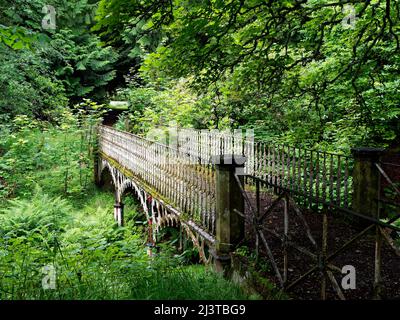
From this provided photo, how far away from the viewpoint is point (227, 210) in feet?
17.4

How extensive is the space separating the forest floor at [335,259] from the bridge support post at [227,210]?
1.20 ft

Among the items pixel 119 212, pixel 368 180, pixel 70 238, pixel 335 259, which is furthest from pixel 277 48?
pixel 119 212

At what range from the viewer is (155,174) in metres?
9.20

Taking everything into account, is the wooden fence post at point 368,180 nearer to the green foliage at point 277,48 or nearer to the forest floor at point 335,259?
the forest floor at point 335,259

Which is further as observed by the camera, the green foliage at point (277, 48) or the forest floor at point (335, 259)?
the green foliage at point (277, 48)

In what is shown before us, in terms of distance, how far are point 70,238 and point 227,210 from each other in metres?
5.90

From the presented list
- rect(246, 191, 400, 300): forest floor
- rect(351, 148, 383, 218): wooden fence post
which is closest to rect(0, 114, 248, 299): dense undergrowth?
rect(246, 191, 400, 300): forest floor

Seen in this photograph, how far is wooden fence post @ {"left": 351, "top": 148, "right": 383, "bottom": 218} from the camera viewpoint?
6.12 meters

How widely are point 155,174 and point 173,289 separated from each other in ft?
18.8

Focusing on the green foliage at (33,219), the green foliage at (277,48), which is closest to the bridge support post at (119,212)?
the green foliage at (33,219)

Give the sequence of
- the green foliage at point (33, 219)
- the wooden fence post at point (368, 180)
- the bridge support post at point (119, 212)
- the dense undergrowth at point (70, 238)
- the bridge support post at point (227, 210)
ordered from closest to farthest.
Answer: the dense undergrowth at point (70, 238) → the bridge support post at point (227, 210) → the wooden fence post at point (368, 180) → the green foliage at point (33, 219) → the bridge support post at point (119, 212)

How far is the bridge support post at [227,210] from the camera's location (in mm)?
5234

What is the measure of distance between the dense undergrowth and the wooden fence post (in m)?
3.02
